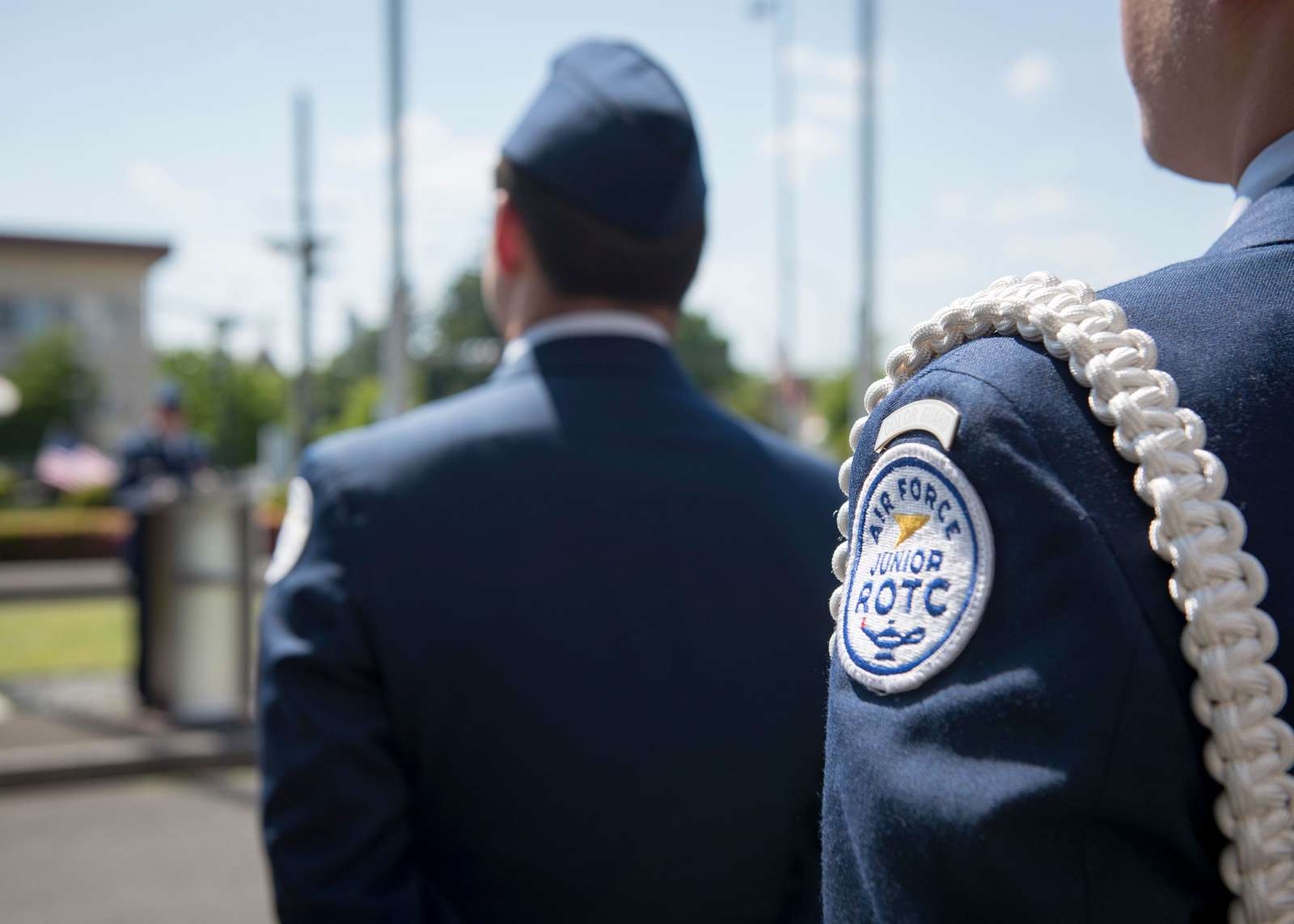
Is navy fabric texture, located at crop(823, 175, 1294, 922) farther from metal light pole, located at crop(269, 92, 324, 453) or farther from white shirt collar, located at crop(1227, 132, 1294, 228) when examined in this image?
metal light pole, located at crop(269, 92, 324, 453)

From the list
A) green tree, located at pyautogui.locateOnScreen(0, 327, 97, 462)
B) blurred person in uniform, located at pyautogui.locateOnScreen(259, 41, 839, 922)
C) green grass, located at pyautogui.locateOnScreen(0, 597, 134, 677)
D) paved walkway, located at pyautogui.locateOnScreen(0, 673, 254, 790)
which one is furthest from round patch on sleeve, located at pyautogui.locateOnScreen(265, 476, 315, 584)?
green tree, located at pyautogui.locateOnScreen(0, 327, 97, 462)

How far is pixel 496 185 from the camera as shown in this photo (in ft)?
5.82

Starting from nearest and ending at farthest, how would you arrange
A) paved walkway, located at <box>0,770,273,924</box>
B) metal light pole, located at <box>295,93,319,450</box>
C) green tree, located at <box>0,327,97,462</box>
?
paved walkway, located at <box>0,770,273,924</box> < metal light pole, located at <box>295,93,319,450</box> < green tree, located at <box>0,327,97,462</box>

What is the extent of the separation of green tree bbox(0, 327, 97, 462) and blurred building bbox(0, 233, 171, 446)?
1.52 meters

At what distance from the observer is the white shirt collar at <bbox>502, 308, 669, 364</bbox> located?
1.71 m

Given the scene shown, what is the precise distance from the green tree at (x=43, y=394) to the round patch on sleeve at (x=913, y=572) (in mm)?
45533

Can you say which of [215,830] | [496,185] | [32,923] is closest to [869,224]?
[215,830]

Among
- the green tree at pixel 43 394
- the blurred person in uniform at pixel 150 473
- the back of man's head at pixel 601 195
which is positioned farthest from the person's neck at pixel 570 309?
the green tree at pixel 43 394

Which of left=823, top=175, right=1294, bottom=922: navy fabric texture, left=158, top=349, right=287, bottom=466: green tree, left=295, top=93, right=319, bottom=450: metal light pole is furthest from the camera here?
left=158, top=349, right=287, bottom=466: green tree

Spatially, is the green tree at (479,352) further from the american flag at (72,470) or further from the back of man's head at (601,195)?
the american flag at (72,470)

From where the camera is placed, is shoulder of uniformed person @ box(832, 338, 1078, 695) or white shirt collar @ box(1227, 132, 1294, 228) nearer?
shoulder of uniformed person @ box(832, 338, 1078, 695)

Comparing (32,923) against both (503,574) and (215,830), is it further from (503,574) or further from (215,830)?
(503,574)

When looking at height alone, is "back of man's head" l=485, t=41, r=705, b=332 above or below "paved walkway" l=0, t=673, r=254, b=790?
above

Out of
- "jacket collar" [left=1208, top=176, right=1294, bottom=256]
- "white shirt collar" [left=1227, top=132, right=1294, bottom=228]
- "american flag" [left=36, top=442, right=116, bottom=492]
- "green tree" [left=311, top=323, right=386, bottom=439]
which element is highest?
"white shirt collar" [left=1227, top=132, right=1294, bottom=228]
